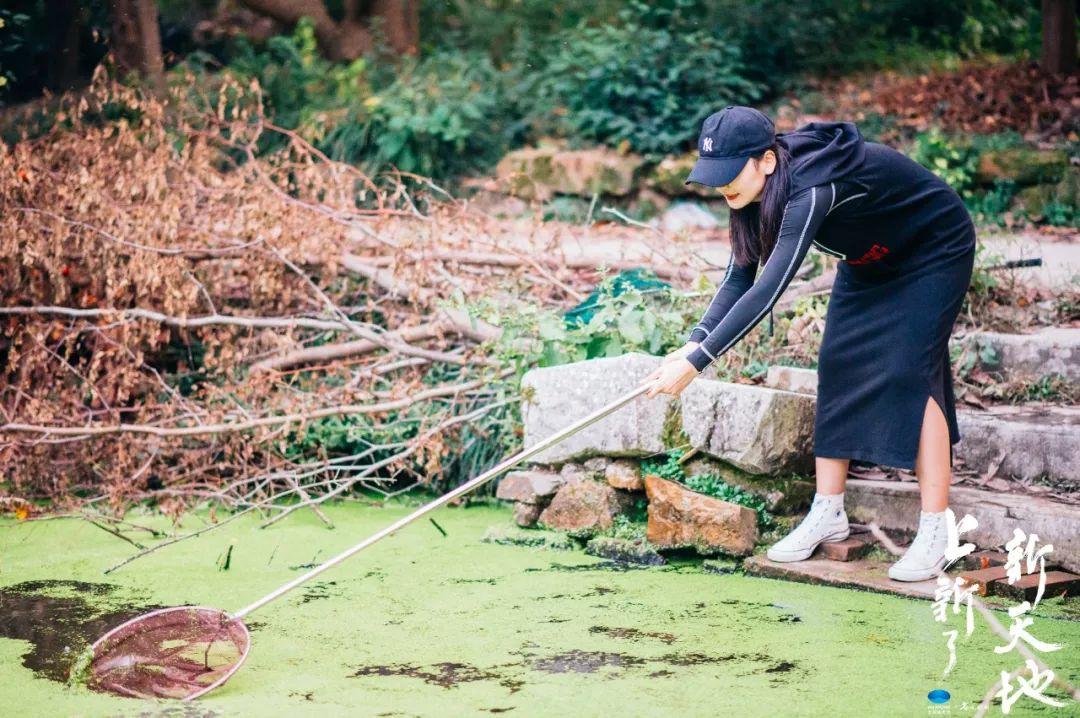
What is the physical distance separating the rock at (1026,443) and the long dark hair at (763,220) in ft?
3.69

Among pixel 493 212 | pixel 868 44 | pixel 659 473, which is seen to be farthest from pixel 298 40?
pixel 659 473

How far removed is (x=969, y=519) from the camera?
11.0 feet

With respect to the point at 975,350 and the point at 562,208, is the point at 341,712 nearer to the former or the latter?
the point at 975,350

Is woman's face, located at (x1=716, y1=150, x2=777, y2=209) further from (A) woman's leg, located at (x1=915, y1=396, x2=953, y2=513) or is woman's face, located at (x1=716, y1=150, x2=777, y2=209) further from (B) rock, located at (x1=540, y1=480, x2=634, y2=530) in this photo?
(B) rock, located at (x1=540, y1=480, x2=634, y2=530)

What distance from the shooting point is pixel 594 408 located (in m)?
4.31

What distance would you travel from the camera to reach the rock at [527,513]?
14.6 ft

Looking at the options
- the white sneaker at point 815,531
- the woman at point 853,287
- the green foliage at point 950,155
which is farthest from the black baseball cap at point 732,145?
the green foliage at point 950,155

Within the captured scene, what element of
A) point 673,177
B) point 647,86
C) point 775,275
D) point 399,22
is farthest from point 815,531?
point 399,22

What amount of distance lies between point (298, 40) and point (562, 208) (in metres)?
3.33

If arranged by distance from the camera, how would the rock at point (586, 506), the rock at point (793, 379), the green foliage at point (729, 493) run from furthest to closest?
1. the rock at point (793, 379)
2. the rock at point (586, 506)
3. the green foliage at point (729, 493)

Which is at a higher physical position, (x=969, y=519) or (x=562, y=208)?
(x=562, y=208)

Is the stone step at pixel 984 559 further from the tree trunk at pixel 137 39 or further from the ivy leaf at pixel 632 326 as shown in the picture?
the tree trunk at pixel 137 39

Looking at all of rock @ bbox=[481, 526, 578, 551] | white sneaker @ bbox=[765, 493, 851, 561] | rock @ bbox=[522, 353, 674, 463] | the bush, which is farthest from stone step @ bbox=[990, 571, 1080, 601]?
the bush

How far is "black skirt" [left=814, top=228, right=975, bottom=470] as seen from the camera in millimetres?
3518
